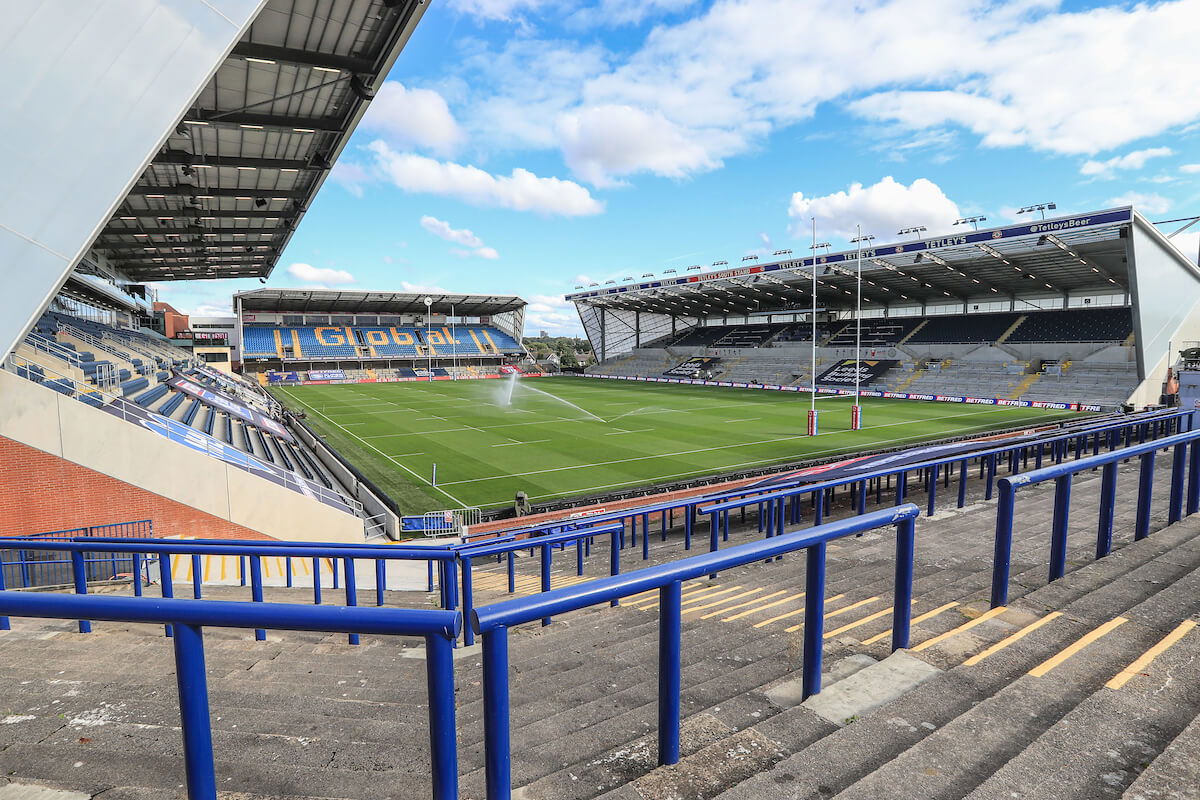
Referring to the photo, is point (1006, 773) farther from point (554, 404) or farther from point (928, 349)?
point (928, 349)

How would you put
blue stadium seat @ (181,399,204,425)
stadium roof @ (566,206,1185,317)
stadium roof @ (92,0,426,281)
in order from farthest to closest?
1. stadium roof @ (566,206,1185,317)
2. blue stadium seat @ (181,399,204,425)
3. stadium roof @ (92,0,426,281)

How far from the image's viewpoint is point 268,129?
17.2 metres

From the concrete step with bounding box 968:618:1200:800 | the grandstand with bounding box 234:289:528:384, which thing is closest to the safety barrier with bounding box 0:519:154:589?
the concrete step with bounding box 968:618:1200:800

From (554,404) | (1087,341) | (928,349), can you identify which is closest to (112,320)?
(554,404)

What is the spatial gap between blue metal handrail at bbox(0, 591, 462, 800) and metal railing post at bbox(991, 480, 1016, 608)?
3480 mm

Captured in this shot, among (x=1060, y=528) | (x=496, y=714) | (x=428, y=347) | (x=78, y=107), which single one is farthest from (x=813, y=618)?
(x=428, y=347)

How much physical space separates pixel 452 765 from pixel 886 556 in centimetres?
609

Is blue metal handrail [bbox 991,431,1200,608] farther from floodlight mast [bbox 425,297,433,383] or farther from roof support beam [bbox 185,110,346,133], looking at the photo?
floodlight mast [bbox 425,297,433,383]

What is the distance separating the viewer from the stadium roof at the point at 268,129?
12.7m

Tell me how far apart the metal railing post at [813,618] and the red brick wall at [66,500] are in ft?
47.6

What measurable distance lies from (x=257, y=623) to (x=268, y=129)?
19.2 metres

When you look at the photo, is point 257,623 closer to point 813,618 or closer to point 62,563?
point 813,618

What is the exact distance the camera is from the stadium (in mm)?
2424

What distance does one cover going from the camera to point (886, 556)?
6.82 m
